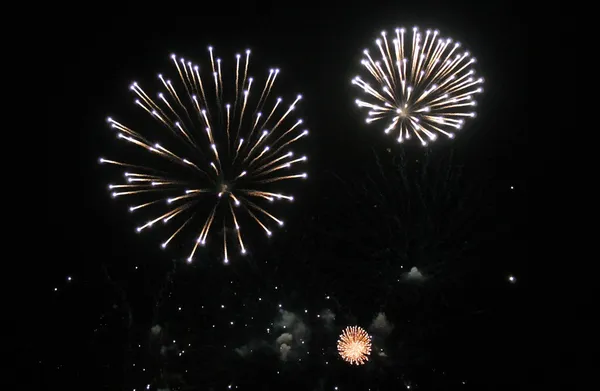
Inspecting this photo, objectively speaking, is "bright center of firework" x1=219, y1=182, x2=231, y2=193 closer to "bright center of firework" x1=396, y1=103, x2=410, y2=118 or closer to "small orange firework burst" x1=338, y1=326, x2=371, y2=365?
"bright center of firework" x1=396, y1=103, x2=410, y2=118

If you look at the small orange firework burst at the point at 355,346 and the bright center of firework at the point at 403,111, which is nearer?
the bright center of firework at the point at 403,111

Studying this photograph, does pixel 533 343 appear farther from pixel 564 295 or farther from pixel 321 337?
pixel 321 337

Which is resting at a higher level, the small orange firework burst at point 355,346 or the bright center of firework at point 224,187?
the bright center of firework at point 224,187

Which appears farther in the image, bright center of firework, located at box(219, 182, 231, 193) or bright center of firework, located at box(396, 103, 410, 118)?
bright center of firework, located at box(219, 182, 231, 193)

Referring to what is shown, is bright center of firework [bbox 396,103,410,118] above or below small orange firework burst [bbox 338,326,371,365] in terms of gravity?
above

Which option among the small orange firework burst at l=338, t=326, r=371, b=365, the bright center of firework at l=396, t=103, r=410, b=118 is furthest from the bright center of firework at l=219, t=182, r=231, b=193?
the small orange firework burst at l=338, t=326, r=371, b=365

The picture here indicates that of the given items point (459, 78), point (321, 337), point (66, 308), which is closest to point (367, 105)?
point (459, 78)

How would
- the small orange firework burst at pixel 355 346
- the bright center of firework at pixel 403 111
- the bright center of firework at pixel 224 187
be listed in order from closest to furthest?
1. the bright center of firework at pixel 403 111
2. the bright center of firework at pixel 224 187
3. the small orange firework burst at pixel 355 346

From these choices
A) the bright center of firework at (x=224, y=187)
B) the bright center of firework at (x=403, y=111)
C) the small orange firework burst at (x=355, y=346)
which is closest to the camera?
the bright center of firework at (x=403, y=111)

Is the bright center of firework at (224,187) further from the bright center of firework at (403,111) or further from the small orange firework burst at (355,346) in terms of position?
the small orange firework burst at (355,346)

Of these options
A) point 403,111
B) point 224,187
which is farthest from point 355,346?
point 403,111

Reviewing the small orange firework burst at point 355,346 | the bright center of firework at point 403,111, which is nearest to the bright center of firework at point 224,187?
the bright center of firework at point 403,111
